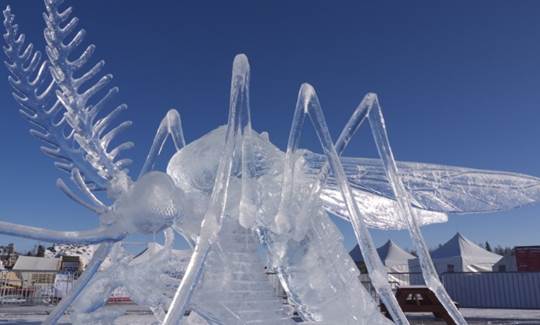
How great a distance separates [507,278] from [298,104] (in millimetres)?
15150

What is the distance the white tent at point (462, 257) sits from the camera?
1991cm

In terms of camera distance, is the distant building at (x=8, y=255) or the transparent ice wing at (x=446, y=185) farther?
the distant building at (x=8, y=255)

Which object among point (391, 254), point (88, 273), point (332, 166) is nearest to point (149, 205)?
point (88, 273)

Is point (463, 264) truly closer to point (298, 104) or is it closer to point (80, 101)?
point (298, 104)

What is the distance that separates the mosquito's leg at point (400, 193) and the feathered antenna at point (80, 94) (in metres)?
2.09

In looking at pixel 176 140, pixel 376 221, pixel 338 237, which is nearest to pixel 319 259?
pixel 338 237

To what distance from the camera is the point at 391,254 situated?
80.1 feet

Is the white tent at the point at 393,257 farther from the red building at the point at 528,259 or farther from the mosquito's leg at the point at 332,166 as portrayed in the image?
the mosquito's leg at the point at 332,166

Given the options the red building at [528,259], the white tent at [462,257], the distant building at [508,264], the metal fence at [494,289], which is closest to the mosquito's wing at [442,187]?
the metal fence at [494,289]

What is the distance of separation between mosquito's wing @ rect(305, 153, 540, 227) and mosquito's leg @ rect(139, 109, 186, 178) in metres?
1.35

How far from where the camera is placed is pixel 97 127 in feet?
10.6

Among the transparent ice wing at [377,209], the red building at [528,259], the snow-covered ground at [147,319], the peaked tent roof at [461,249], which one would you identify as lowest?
the snow-covered ground at [147,319]

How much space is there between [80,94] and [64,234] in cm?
123

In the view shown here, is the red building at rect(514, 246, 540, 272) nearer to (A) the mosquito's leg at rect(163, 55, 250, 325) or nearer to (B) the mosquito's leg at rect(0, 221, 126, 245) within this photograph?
(A) the mosquito's leg at rect(163, 55, 250, 325)
